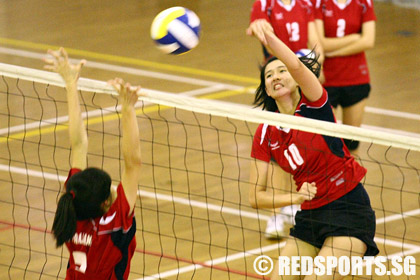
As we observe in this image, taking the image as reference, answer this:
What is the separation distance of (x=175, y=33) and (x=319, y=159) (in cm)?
141

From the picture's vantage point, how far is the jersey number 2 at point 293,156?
17.7 ft

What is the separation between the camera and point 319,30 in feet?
27.8

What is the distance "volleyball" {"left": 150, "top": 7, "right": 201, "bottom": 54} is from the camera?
6.05 metres

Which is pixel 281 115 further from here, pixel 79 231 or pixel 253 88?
pixel 253 88

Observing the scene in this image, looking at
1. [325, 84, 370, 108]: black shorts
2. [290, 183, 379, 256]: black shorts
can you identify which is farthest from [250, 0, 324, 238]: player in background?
[290, 183, 379, 256]: black shorts

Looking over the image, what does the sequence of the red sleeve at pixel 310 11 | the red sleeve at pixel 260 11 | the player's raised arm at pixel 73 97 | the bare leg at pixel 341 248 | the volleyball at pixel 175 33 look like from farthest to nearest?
the red sleeve at pixel 310 11, the red sleeve at pixel 260 11, the volleyball at pixel 175 33, the bare leg at pixel 341 248, the player's raised arm at pixel 73 97

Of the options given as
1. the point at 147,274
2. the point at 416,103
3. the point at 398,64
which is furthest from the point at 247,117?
the point at 398,64

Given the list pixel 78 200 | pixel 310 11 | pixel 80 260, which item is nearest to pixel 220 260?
pixel 80 260

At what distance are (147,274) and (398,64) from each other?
7.43 metres

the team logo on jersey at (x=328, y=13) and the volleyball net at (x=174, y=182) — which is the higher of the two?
the team logo on jersey at (x=328, y=13)

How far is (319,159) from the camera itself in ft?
17.6

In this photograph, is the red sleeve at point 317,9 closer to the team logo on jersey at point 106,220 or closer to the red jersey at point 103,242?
the red jersey at point 103,242

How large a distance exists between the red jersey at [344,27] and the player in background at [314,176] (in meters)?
2.95

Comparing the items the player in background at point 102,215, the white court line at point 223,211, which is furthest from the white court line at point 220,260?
the player in background at point 102,215
